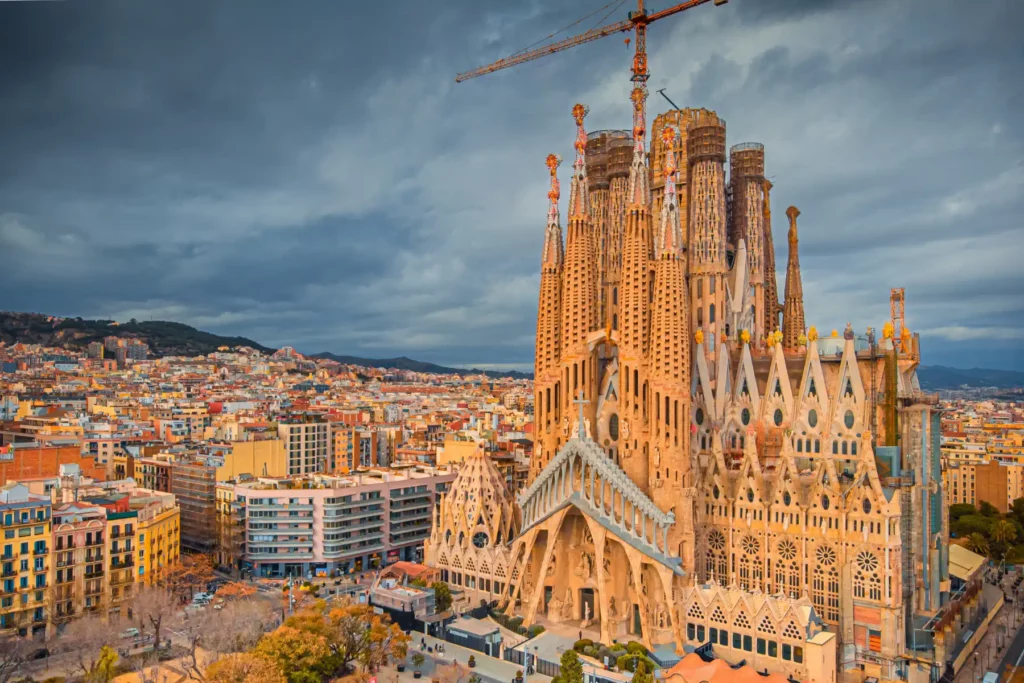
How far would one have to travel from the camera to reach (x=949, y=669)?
4550cm

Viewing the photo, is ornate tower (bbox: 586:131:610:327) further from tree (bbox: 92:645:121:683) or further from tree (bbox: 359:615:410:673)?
tree (bbox: 92:645:121:683)

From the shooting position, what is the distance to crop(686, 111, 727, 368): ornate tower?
5566cm

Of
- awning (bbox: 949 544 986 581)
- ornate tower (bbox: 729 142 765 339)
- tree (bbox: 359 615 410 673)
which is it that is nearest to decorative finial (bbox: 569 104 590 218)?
ornate tower (bbox: 729 142 765 339)

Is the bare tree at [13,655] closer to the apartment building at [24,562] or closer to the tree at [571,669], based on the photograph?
the apartment building at [24,562]

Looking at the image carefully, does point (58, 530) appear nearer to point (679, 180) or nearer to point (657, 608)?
point (657, 608)

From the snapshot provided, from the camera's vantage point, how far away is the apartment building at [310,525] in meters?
64.4

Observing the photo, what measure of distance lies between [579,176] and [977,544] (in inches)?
1763

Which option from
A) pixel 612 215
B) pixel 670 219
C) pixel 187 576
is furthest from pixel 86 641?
pixel 612 215

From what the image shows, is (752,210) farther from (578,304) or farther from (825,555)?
(825,555)

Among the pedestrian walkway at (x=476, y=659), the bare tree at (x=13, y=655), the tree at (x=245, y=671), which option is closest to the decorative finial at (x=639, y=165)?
the pedestrian walkway at (x=476, y=659)

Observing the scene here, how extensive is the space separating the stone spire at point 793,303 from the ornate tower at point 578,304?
2003 cm

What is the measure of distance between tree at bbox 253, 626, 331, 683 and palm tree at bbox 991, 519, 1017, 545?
57475 millimetres

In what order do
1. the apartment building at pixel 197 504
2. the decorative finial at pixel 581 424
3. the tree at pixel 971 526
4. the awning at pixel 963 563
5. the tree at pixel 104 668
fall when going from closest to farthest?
the tree at pixel 104 668 < the decorative finial at pixel 581 424 < the awning at pixel 963 563 < the apartment building at pixel 197 504 < the tree at pixel 971 526

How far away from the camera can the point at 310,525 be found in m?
64.6
